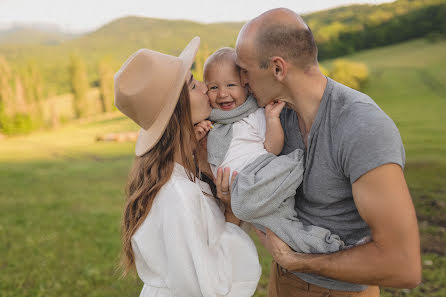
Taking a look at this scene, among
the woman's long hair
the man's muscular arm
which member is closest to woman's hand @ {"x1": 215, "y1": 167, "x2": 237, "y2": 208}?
the woman's long hair

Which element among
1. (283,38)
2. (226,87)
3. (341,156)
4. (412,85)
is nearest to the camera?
(341,156)

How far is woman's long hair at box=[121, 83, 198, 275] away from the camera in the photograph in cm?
200

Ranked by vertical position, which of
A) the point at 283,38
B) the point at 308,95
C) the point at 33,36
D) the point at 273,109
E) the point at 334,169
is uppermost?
the point at 283,38

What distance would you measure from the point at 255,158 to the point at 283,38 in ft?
2.09

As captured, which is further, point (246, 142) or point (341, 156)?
point (246, 142)

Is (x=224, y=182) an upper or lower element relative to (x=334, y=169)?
lower

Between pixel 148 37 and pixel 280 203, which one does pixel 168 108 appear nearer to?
pixel 280 203

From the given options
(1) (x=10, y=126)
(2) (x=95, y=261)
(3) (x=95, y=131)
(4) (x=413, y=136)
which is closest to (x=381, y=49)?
(4) (x=413, y=136)

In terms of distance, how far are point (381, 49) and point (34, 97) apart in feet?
68.8

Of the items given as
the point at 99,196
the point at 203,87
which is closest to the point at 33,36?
the point at 99,196

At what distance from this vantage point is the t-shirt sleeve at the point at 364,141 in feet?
4.60

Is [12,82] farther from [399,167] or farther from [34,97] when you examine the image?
[399,167]

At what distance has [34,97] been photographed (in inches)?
939

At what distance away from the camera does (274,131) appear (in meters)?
1.97
